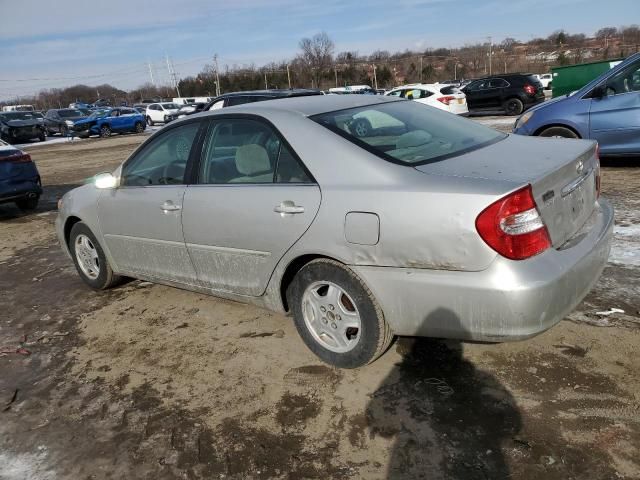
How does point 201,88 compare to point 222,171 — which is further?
point 201,88

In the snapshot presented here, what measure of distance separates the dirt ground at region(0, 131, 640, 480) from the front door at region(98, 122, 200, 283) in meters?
0.48

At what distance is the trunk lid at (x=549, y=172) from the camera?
2602 millimetres

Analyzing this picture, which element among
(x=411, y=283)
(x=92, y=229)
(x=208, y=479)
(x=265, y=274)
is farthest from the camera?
(x=92, y=229)

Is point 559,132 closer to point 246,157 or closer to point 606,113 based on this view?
point 606,113

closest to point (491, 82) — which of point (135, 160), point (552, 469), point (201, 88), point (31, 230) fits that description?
point (31, 230)

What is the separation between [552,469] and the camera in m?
2.26

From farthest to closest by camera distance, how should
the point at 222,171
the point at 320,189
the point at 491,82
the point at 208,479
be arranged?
the point at 491,82, the point at 222,171, the point at 320,189, the point at 208,479

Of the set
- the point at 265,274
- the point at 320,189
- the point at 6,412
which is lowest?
the point at 6,412

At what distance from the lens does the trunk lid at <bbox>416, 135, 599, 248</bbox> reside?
260 cm

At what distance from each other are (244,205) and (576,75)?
18.3 m

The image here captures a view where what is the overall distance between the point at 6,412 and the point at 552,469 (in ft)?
9.75

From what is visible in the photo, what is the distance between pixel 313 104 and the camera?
3.53m

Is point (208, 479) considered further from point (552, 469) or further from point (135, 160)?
point (135, 160)

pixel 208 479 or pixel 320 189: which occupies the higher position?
pixel 320 189
